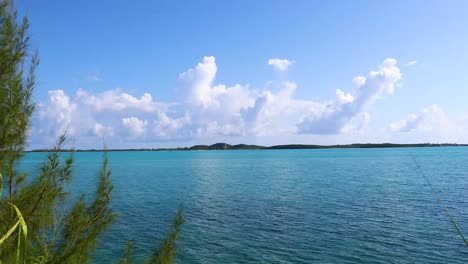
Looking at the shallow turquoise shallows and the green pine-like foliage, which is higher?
the green pine-like foliage

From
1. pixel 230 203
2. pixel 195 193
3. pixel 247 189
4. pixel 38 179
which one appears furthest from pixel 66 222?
pixel 247 189

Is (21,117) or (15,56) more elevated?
(15,56)

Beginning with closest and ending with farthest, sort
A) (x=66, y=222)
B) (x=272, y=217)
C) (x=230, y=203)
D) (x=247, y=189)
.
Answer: (x=66, y=222)
(x=272, y=217)
(x=230, y=203)
(x=247, y=189)

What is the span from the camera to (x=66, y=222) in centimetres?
714

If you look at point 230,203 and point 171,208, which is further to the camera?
point 230,203

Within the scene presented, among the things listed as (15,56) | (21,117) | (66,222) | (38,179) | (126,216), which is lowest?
(126,216)

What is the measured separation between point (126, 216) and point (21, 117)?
106ft

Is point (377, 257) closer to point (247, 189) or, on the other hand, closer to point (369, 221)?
point (369, 221)

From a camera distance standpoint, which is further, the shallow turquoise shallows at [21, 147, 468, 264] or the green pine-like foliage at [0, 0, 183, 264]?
the shallow turquoise shallows at [21, 147, 468, 264]

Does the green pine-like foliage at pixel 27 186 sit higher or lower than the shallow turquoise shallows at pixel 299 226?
higher

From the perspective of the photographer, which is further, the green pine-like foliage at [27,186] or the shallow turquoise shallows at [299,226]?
the shallow turquoise shallows at [299,226]

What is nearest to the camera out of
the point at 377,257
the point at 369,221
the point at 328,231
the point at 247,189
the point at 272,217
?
the point at 377,257

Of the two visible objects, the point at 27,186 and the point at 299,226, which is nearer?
the point at 27,186

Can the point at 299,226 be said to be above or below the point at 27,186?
below
